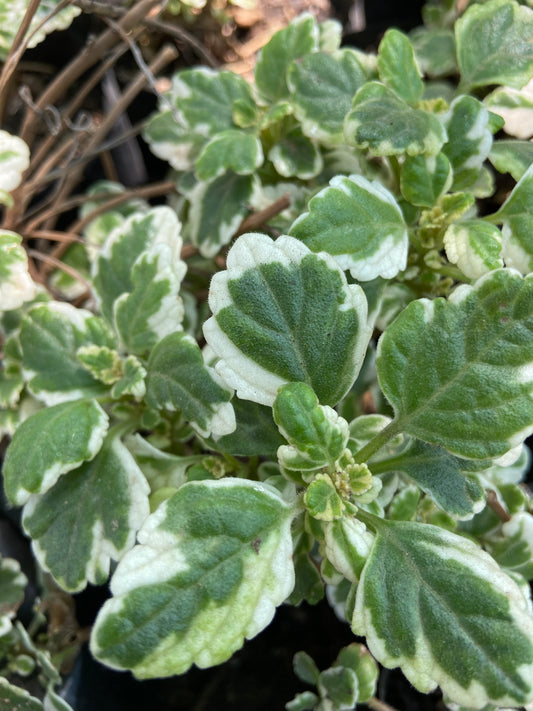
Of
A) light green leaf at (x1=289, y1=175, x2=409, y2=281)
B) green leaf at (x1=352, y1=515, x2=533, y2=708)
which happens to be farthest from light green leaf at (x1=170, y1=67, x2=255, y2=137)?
green leaf at (x1=352, y1=515, x2=533, y2=708)

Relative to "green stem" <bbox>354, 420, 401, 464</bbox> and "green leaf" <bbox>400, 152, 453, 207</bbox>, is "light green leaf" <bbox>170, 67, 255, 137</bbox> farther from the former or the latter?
"green stem" <bbox>354, 420, 401, 464</bbox>

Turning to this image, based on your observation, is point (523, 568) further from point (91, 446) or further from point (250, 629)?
point (91, 446)

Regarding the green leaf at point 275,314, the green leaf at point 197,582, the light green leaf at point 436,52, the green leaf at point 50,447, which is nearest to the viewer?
the green leaf at point 197,582

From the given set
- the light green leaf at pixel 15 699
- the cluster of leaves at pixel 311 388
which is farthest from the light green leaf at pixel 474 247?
the light green leaf at pixel 15 699

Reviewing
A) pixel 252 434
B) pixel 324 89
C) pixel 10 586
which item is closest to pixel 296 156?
pixel 324 89

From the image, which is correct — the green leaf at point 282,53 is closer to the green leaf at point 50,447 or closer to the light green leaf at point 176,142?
the light green leaf at point 176,142

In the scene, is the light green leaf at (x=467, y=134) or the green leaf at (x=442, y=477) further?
the light green leaf at (x=467, y=134)

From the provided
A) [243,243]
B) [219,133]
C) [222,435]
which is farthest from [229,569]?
[219,133]
